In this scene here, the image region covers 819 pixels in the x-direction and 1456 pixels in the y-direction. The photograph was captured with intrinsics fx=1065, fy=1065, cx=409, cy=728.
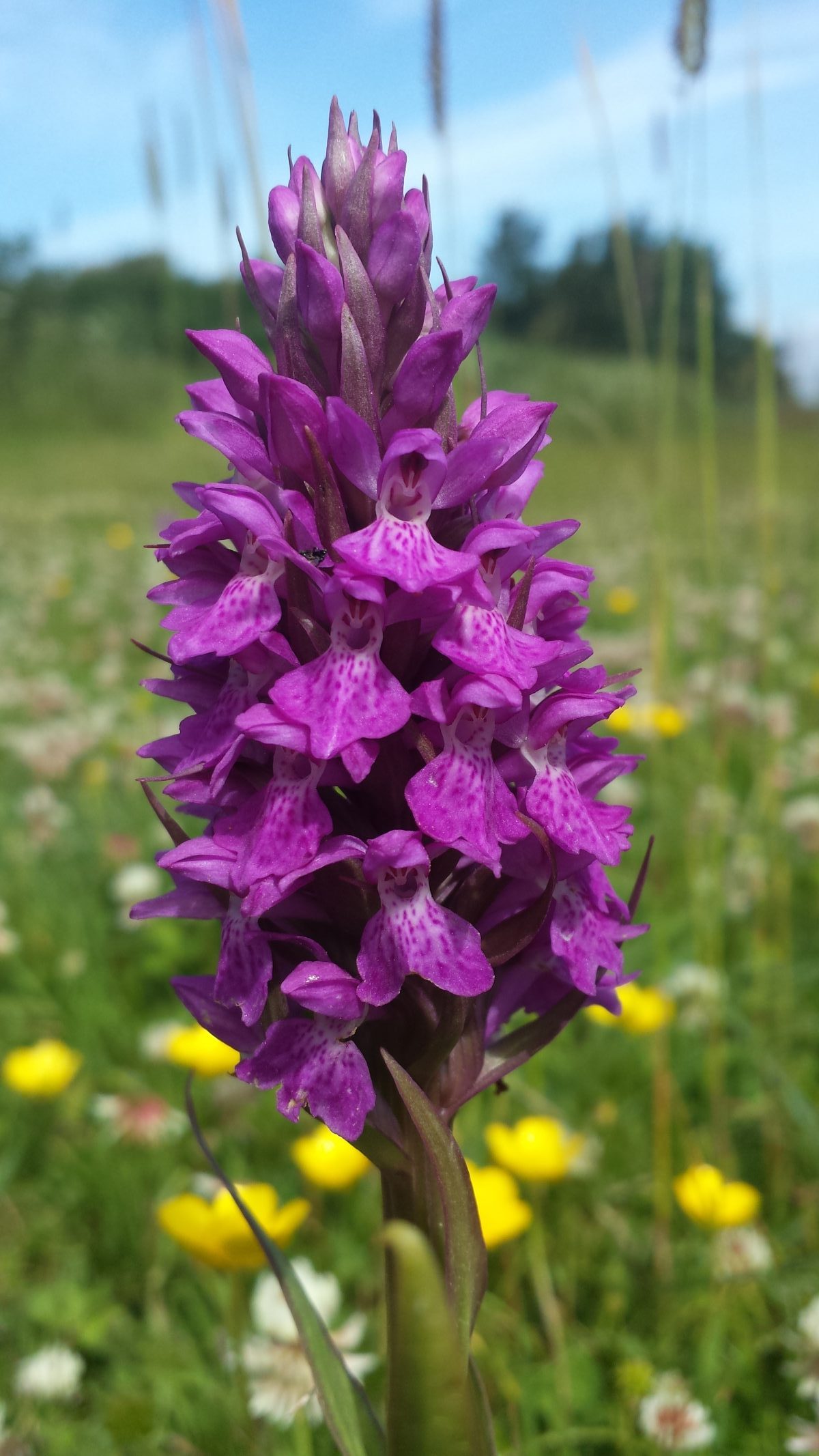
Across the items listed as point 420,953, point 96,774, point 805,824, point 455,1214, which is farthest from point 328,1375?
point 96,774

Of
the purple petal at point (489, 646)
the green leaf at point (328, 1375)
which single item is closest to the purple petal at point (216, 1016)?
the green leaf at point (328, 1375)

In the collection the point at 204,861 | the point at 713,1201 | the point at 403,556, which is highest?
the point at 403,556

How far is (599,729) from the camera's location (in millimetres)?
3475

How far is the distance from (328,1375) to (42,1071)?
4.94 ft

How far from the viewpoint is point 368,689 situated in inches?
40.8

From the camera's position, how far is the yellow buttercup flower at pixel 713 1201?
6.40 feet

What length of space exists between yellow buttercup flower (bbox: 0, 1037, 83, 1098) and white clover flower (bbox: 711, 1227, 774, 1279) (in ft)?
4.73

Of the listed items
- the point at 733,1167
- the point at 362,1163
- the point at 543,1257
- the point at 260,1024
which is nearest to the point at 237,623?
the point at 260,1024

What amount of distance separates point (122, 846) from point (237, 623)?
110 inches

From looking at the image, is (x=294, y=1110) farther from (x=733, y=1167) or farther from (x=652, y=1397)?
(x=733, y=1167)

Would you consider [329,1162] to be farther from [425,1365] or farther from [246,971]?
[425,1365]

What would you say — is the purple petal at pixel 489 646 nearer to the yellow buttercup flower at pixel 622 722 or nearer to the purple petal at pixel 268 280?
the purple petal at pixel 268 280

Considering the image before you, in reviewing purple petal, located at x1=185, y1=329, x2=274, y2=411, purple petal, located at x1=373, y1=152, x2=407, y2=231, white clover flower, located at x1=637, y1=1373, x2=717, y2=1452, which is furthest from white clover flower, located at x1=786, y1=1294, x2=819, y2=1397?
purple petal, located at x1=373, y1=152, x2=407, y2=231

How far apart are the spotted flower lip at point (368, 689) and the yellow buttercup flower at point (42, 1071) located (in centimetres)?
139
